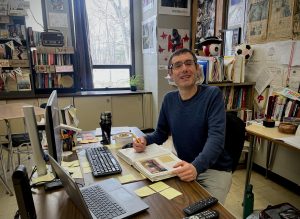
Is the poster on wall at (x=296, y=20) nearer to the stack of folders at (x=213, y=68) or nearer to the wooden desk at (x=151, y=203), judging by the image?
the stack of folders at (x=213, y=68)

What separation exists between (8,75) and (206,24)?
3.23 metres

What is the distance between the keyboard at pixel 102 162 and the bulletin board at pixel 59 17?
3.02m

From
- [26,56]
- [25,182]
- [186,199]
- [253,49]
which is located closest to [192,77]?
[186,199]

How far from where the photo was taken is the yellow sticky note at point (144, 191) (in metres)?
A: 0.96

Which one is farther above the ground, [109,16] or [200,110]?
[109,16]

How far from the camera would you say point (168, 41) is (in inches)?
146

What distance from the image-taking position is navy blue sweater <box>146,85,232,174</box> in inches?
52.0

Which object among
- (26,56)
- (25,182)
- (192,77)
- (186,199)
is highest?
(26,56)

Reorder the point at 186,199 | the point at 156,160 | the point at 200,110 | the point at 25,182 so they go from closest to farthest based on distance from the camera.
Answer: the point at 25,182
the point at 186,199
the point at 156,160
the point at 200,110

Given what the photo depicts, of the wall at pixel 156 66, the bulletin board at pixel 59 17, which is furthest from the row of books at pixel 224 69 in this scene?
the bulletin board at pixel 59 17

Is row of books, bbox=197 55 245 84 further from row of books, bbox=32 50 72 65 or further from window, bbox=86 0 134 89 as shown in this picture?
row of books, bbox=32 50 72 65

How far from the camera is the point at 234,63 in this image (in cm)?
270

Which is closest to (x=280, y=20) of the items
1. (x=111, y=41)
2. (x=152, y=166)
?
(x=152, y=166)

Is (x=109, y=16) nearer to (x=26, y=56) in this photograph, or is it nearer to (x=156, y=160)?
(x=26, y=56)
